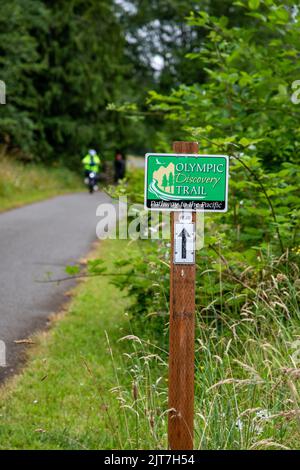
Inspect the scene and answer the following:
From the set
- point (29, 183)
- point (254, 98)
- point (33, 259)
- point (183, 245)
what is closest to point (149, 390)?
point (183, 245)

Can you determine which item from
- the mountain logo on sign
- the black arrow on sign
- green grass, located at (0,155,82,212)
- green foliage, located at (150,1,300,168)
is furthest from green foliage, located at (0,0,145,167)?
the black arrow on sign

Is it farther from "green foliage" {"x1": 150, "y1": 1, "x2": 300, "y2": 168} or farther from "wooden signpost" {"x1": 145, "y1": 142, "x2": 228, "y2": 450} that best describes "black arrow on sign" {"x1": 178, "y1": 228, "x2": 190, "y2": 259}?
"green foliage" {"x1": 150, "y1": 1, "x2": 300, "y2": 168}

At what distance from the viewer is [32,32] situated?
108 feet

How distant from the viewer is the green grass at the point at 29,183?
824 inches

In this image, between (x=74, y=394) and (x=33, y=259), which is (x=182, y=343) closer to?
(x=74, y=394)

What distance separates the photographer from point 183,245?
3891 millimetres

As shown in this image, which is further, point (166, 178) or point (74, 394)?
point (74, 394)

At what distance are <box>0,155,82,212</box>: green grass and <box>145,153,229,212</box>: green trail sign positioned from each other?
14.6 meters

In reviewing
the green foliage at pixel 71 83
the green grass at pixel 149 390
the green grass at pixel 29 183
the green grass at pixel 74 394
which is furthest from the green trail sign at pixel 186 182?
the green foliage at pixel 71 83

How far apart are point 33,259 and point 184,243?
733cm
